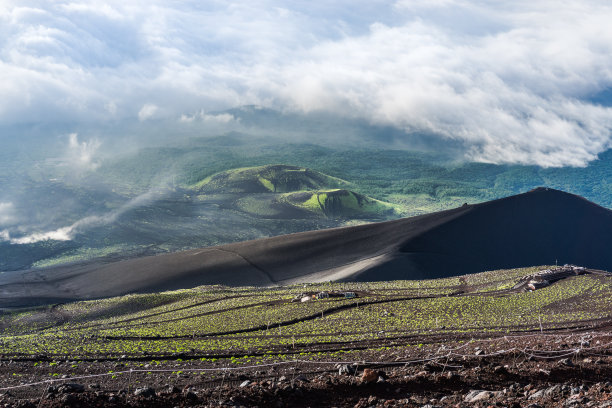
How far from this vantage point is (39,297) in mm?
74750

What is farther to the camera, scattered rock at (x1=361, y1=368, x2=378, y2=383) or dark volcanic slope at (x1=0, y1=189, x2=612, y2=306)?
dark volcanic slope at (x1=0, y1=189, x2=612, y2=306)

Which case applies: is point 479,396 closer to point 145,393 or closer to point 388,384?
point 388,384

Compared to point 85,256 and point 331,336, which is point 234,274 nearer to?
point 331,336

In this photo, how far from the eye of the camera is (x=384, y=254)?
246 feet

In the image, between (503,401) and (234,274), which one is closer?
(503,401)

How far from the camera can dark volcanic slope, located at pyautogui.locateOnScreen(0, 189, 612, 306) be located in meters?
73.9

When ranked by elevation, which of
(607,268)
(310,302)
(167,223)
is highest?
(167,223)

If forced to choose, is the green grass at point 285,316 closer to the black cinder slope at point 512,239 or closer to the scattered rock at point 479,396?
the black cinder slope at point 512,239

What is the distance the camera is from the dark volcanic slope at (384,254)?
7394 cm

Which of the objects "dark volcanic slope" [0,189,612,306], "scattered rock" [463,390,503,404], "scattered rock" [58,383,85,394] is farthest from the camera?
"dark volcanic slope" [0,189,612,306]

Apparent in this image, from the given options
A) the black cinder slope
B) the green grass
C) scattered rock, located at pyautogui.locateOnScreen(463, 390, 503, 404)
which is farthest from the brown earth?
the black cinder slope

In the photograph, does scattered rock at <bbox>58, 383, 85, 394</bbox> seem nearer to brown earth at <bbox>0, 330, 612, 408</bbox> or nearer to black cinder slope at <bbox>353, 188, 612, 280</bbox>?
brown earth at <bbox>0, 330, 612, 408</bbox>

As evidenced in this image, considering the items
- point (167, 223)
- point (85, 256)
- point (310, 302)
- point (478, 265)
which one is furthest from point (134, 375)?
point (167, 223)

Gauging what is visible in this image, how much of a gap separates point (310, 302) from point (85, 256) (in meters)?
89.4
